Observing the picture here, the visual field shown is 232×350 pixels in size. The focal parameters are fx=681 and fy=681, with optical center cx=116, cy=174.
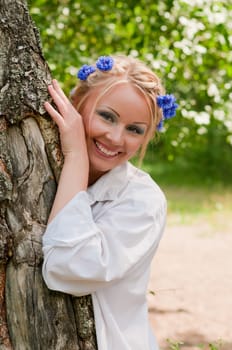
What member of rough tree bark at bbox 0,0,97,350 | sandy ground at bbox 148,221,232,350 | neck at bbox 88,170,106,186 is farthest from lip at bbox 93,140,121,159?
sandy ground at bbox 148,221,232,350

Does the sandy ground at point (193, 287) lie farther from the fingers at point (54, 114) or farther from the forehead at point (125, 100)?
the fingers at point (54, 114)

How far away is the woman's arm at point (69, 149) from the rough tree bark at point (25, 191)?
4 cm

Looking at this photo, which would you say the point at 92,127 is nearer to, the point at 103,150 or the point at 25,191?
the point at 103,150

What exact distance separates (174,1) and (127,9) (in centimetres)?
33

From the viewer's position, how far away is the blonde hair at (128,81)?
Answer: 2.49 meters

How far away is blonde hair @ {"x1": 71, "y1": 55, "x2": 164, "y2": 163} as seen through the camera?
8.16 feet

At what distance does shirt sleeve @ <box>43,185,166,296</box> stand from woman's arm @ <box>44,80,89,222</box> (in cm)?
5

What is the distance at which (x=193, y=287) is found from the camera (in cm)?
771

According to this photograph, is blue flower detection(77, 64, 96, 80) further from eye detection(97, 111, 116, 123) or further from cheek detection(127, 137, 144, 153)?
cheek detection(127, 137, 144, 153)

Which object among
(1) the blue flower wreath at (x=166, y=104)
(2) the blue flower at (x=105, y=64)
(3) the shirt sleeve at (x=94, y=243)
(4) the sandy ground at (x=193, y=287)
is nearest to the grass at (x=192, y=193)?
(4) the sandy ground at (x=193, y=287)

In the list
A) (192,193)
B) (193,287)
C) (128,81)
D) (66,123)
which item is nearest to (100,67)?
(128,81)

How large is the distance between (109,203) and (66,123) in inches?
12.7

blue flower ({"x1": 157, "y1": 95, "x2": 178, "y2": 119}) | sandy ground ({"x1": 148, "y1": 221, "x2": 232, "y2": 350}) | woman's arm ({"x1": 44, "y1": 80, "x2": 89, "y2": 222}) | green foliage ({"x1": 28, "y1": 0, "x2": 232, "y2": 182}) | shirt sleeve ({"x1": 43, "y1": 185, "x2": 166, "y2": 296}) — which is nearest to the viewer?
shirt sleeve ({"x1": 43, "y1": 185, "x2": 166, "y2": 296})

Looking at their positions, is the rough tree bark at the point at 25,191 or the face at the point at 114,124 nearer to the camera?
the rough tree bark at the point at 25,191
